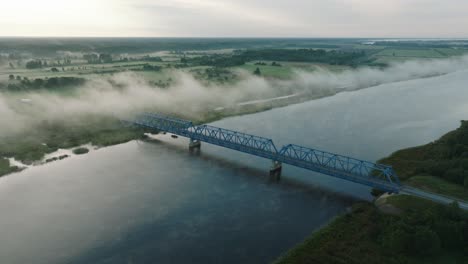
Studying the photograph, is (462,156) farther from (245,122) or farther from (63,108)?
(63,108)

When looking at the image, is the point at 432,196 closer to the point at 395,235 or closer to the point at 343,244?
the point at 395,235

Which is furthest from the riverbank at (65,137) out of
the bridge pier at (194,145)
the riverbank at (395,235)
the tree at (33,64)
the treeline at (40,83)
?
the tree at (33,64)

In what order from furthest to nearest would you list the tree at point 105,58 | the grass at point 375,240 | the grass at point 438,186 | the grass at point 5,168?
1. the tree at point 105,58
2. the grass at point 5,168
3. the grass at point 438,186
4. the grass at point 375,240

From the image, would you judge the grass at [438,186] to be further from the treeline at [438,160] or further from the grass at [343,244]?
the grass at [343,244]

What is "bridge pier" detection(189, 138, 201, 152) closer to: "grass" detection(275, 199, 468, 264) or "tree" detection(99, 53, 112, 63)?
"grass" detection(275, 199, 468, 264)

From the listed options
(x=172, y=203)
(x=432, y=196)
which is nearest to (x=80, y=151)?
(x=172, y=203)

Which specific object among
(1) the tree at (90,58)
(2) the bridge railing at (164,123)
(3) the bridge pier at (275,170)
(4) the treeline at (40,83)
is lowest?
(3) the bridge pier at (275,170)
